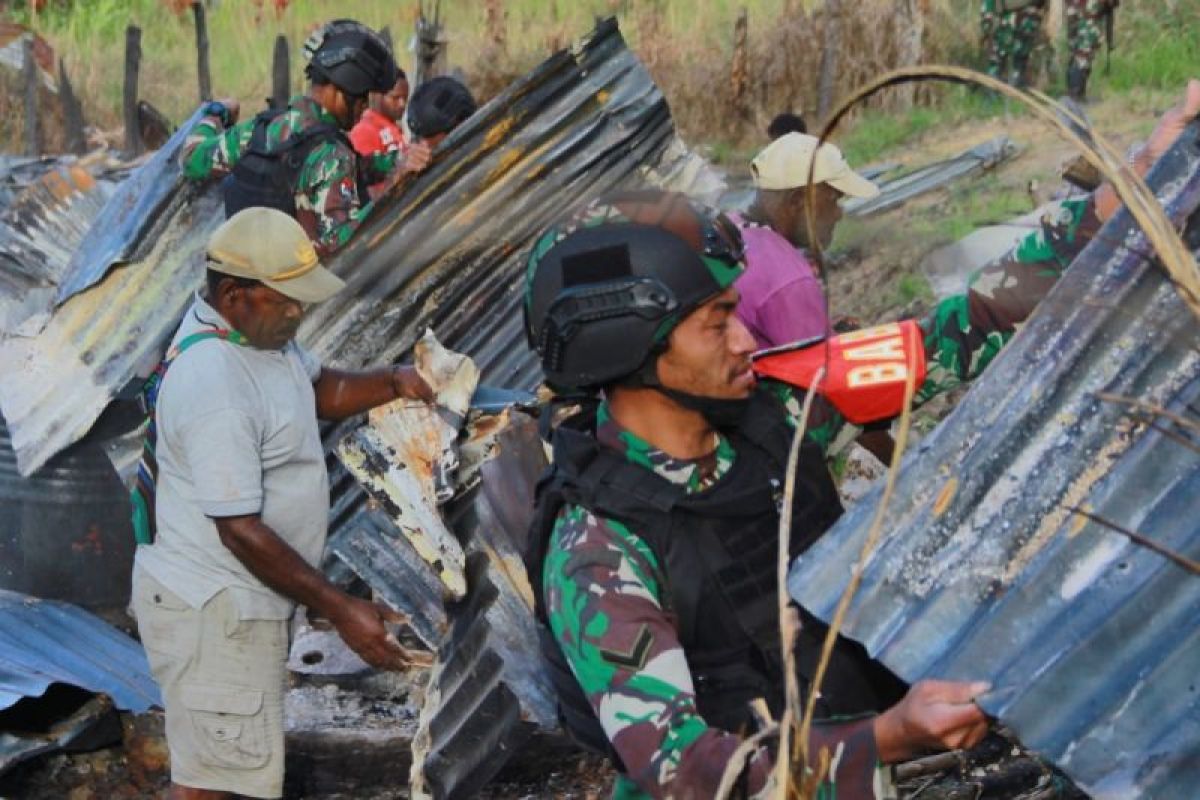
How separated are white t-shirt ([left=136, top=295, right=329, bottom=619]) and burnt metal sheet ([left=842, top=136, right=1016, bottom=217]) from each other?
7.12 meters

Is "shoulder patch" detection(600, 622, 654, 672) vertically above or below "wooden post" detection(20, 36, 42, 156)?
above

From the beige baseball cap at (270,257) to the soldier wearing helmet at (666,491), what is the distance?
166 centimetres

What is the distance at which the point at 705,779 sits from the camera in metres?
2.67

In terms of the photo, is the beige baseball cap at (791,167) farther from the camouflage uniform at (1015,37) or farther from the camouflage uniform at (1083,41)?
the camouflage uniform at (1015,37)

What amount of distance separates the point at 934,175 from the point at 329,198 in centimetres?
627

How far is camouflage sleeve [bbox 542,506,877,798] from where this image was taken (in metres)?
2.66

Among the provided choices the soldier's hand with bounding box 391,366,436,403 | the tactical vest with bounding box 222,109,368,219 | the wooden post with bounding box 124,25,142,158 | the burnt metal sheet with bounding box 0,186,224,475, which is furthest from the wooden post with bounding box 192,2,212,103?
the soldier's hand with bounding box 391,366,436,403

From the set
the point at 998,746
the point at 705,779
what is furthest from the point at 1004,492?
the point at 998,746

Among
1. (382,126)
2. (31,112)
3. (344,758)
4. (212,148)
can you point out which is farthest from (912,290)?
(31,112)

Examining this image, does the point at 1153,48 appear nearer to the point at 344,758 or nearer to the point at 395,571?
the point at 395,571

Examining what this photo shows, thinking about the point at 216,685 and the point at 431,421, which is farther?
the point at 431,421

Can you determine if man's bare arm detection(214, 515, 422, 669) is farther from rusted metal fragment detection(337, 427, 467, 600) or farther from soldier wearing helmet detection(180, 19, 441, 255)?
soldier wearing helmet detection(180, 19, 441, 255)

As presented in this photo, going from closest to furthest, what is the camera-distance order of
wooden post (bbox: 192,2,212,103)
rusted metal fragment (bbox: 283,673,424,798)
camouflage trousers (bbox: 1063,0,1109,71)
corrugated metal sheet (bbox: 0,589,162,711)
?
corrugated metal sheet (bbox: 0,589,162,711) → rusted metal fragment (bbox: 283,673,424,798) → camouflage trousers (bbox: 1063,0,1109,71) → wooden post (bbox: 192,2,212,103)

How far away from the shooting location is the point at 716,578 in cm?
301
